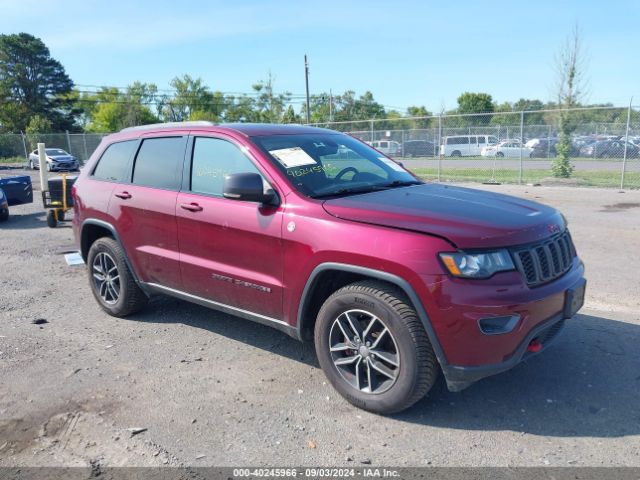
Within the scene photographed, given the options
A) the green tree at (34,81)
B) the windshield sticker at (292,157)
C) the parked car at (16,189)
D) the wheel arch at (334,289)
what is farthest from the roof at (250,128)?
the green tree at (34,81)

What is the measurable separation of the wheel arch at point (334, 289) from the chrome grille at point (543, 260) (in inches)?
24.6

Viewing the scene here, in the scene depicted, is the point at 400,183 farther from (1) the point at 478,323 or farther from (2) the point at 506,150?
(2) the point at 506,150

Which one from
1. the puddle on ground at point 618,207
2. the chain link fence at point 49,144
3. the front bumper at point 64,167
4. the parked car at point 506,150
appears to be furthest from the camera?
the chain link fence at point 49,144

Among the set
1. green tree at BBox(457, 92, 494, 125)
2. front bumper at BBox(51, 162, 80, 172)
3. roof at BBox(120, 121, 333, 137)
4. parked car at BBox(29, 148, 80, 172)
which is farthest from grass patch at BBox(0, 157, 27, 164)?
green tree at BBox(457, 92, 494, 125)

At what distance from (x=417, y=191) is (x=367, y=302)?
118 centimetres

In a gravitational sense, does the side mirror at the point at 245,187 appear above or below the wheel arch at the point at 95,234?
above

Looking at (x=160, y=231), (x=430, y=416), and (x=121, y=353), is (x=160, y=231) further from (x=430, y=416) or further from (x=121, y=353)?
(x=430, y=416)

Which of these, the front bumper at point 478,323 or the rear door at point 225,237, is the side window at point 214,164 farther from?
the front bumper at point 478,323

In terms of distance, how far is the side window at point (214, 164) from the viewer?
4.05 m

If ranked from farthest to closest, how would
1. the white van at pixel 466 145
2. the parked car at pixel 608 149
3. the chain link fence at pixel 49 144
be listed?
the chain link fence at pixel 49 144, the white van at pixel 466 145, the parked car at pixel 608 149

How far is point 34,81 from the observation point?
213ft

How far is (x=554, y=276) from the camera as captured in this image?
3297mm

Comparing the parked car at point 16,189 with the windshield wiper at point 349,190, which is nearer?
the windshield wiper at point 349,190

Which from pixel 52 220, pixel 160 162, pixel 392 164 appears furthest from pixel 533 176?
pixel 160 162
